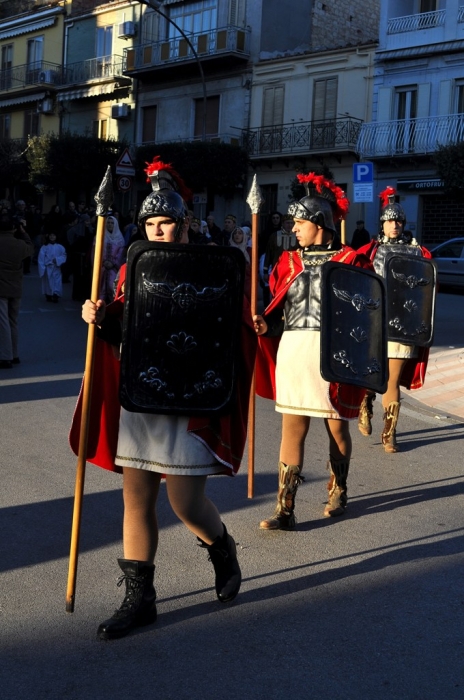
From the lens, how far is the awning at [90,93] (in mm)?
43344

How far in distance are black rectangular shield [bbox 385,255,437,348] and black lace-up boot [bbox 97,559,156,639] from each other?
3733 mm

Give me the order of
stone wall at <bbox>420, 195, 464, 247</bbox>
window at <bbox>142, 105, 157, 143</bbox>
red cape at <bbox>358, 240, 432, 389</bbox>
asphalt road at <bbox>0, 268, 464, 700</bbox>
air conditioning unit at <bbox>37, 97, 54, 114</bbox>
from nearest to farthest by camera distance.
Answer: asphalt road at <bbox>0, 268, 464, 700</bbox> → red cape at <bbox>358, 240, 432, 389</bbox> → stone wall at <bbox>420, 195, 464, 247</bbox> → window at <bbox>142, 105, 157, 143</bbox> → air conditioning unit at <bbox>37, 97, 54, 114</bbox>

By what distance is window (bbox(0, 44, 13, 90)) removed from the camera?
4928cm

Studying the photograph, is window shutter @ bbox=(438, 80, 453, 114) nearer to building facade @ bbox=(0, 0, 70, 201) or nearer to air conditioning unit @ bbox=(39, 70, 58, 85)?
building facade @ bbox=(0, 0, 70, 201)

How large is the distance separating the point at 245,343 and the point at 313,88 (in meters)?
33.1

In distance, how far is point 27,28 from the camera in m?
47.9

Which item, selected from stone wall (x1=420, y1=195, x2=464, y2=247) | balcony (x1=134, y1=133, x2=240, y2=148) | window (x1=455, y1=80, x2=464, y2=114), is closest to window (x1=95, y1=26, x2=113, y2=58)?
balcony (x1=134, y1=133, x2=240, y2=148)

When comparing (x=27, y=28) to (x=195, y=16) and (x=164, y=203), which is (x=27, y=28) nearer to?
(x=195, y=16)

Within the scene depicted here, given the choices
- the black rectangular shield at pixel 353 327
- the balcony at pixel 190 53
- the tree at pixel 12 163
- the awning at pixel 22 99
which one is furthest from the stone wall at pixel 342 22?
the black rectangular shield at pixel 353 327

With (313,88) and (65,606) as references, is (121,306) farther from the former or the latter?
(313,88)

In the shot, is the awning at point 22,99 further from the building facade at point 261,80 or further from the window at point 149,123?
the window at point 149,123

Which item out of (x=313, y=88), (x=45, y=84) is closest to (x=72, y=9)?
(x=45, y=84)

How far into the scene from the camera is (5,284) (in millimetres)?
12062

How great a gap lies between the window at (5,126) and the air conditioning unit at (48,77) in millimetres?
4338
